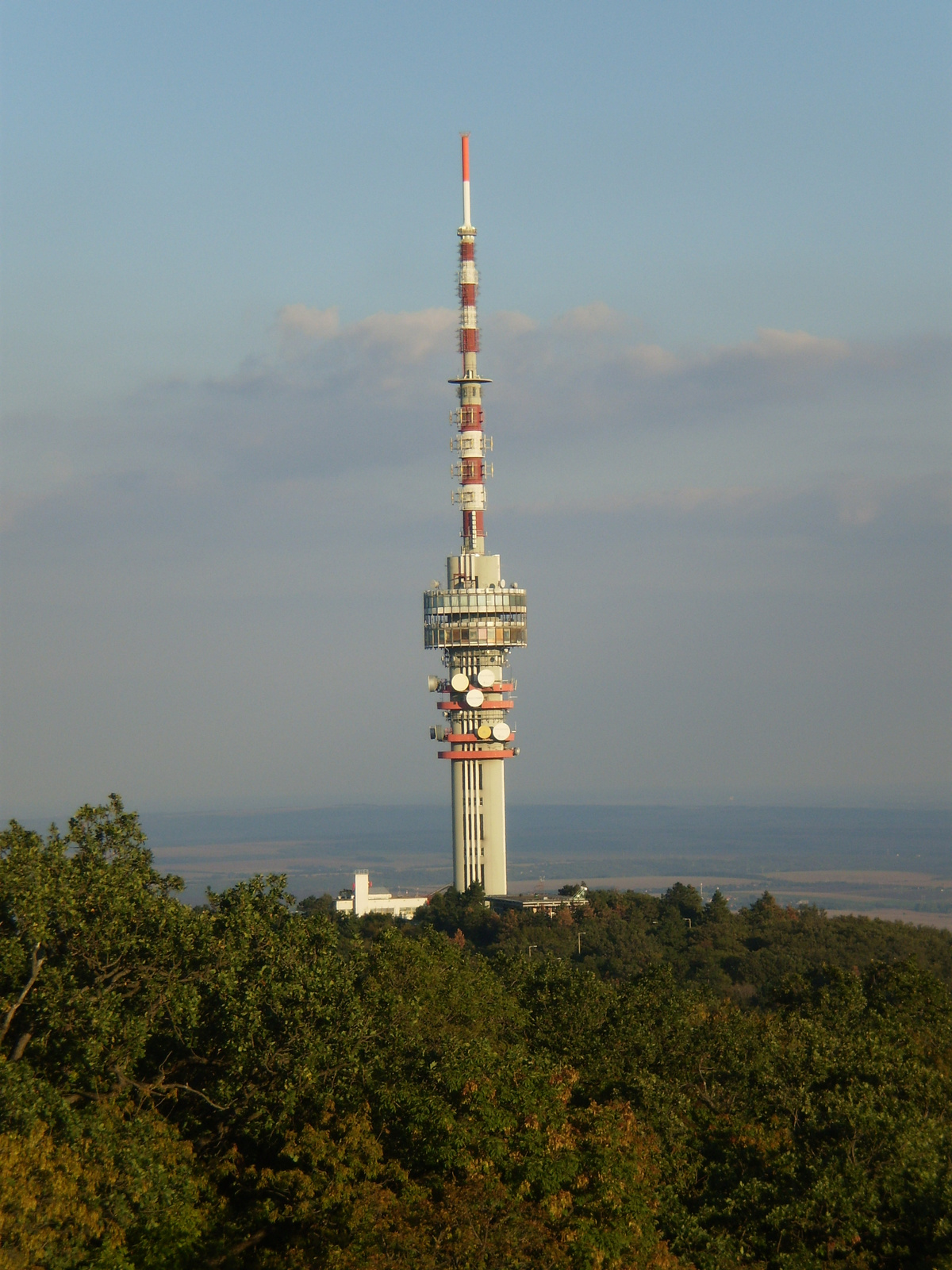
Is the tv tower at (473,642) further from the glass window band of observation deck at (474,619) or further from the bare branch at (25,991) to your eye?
the bare branch at (25,991)

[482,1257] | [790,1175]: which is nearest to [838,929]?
[790,1175]

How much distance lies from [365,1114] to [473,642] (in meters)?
95.7

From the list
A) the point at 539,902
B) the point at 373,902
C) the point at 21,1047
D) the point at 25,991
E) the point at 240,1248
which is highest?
the point at 25,991

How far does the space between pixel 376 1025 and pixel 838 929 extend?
7850 centimetres

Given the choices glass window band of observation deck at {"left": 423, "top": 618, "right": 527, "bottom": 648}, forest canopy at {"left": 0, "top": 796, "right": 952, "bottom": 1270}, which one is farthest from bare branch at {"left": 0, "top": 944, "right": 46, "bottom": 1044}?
glass window band of observation deck at {"left": 423, "top": 618, "right": 527, "bottom": 648}

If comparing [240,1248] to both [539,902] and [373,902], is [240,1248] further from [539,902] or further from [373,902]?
[373,902]

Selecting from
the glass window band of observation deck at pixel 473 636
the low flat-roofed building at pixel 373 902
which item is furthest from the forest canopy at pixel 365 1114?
the low flat-roofed building at pixel 373 902

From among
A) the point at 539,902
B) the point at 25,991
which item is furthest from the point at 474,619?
the point at 25,991

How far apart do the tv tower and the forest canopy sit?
3212 inches

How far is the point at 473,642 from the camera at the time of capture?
131m

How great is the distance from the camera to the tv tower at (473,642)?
425 ft

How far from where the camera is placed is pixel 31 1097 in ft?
109

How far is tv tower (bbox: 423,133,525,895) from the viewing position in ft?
425

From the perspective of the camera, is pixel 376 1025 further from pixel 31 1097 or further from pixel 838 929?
pixel 838 929
